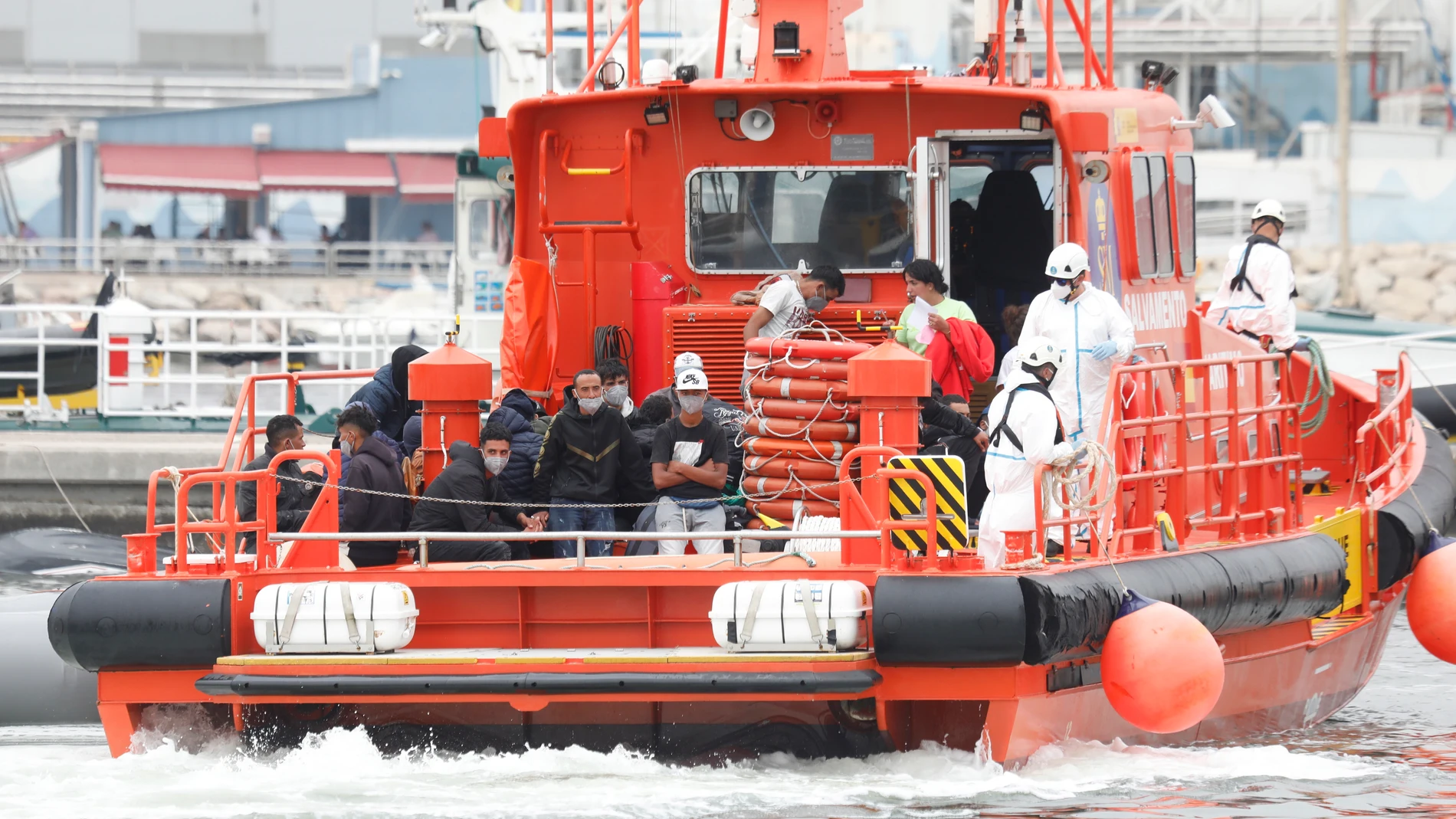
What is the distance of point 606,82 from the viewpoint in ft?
31.4

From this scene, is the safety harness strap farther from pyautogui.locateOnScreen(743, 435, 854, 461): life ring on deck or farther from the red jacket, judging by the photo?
pyautogui.locateOnScreen(743, 435, 854, 461): life ring on deck

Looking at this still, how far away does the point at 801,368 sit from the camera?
7984mm

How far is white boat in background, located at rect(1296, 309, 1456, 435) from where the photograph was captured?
1830 centimetres

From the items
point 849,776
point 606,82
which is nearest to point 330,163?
point 606,82

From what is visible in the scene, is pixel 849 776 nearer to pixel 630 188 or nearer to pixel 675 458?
pixel 675 458

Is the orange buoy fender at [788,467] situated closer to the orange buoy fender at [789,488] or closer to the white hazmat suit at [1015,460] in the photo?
the orange buoy fender at [789,488]

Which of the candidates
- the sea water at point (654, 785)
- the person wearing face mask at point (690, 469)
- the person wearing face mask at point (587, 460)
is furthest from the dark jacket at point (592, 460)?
the sea water at point (654, 785)

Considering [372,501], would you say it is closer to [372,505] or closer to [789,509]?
[372,505]

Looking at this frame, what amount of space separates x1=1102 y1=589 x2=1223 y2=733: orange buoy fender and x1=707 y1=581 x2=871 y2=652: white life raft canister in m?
1.06

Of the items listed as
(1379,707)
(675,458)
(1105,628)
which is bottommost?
(1379,707)

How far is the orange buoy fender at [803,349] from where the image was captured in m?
7.95

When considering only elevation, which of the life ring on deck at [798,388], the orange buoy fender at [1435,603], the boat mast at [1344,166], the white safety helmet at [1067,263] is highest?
the boat mast at [1344,166]

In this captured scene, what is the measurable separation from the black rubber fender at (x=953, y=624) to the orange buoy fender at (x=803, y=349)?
1443 mm

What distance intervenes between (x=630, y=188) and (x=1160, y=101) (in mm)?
2995
